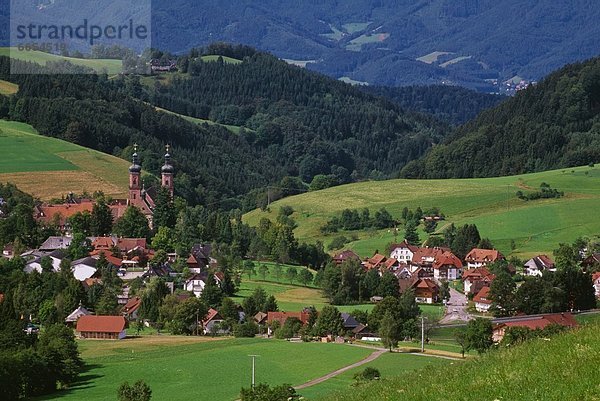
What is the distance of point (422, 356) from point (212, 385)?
9.95 m

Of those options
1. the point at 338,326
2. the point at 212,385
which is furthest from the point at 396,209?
the point at 212,385

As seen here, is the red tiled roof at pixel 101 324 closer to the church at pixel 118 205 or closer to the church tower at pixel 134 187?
the church at pixel 118 205

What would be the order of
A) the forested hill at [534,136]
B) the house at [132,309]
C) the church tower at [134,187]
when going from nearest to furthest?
the house at [132,309] → the church tower at [134,187] → the forested hill at [534,136]

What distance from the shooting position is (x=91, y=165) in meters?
127

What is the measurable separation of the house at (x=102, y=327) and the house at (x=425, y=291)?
2116 cm

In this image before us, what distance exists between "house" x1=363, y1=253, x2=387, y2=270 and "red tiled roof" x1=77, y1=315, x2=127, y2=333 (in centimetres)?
2463

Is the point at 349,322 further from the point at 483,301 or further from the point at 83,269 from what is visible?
the point at 83,269

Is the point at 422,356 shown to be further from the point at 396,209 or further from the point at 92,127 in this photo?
the point at 92,127

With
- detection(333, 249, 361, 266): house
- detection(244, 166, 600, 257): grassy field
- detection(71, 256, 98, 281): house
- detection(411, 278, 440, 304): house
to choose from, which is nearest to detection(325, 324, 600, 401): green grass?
detection(411, 278, 440, 304): house

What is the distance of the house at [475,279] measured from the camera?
77.4m

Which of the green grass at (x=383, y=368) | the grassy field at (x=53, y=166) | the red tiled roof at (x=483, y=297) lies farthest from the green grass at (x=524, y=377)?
the grassy field at (x=53, y=166)

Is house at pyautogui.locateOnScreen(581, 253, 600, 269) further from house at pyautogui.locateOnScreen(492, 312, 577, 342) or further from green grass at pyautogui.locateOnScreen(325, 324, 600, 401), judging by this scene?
green grass at pyautogui.locateOnScreen(325, 324, 600, 401)

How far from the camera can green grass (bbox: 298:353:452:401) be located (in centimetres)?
3969

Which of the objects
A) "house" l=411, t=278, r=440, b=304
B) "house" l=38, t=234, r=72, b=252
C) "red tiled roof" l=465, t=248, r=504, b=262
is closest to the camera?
"house" l=411, t=278, r=440, b=304
